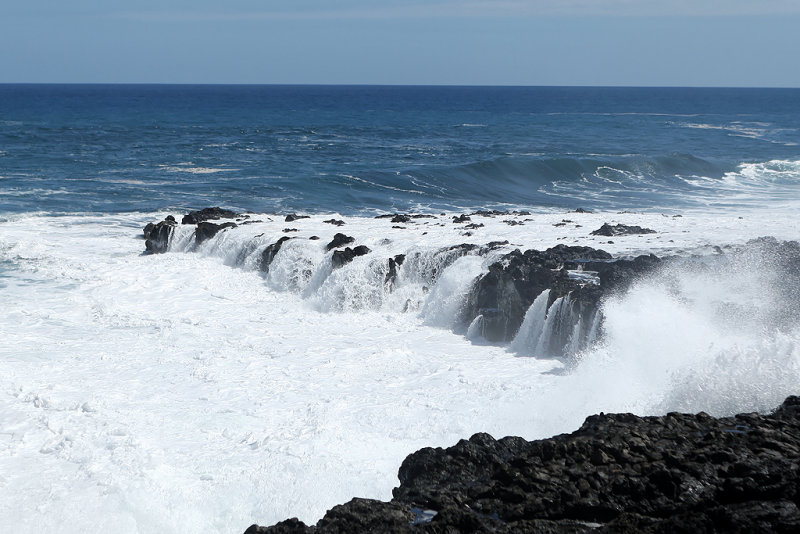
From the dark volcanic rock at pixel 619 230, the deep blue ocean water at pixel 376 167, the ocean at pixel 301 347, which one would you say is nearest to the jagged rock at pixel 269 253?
the ocean at pixel 301 347

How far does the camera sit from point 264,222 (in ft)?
92.7

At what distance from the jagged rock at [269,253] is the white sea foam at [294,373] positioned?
1.30 ft

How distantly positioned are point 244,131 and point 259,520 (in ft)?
207

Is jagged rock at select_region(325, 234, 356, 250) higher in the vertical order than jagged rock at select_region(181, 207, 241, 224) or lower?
higher

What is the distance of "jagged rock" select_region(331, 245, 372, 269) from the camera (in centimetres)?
2239

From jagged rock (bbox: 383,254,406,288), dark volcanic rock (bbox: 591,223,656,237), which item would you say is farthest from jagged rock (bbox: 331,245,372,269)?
dark volcanic rock (bbox: 591,223,656,237)

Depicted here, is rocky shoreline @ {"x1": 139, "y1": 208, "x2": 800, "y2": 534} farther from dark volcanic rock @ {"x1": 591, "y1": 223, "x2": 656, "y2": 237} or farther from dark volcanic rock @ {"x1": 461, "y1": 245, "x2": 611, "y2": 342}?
dark volcanic rock @ {"x1": 591, "y1": 223, "x2": 656, "y2": 237}

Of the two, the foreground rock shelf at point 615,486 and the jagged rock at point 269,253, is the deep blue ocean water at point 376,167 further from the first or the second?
the foreground rock shelf at point 615,486

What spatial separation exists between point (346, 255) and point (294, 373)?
6.50 m

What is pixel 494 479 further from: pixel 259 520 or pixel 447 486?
pixel 259 520

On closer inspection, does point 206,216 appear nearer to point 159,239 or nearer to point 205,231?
point 205,231

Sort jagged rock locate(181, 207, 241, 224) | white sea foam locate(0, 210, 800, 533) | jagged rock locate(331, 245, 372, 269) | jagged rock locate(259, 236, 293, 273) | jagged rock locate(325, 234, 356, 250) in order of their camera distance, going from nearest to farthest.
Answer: white sea foam locate(0, 210, 800, 533)
jagged rock locate(331, 245, 372, 269)
jagged rock locate(325, 234, 356, 250)
jagged rock locate(259, 236, 293, 273)
jagged rock locate(181, 207, 241, 224)

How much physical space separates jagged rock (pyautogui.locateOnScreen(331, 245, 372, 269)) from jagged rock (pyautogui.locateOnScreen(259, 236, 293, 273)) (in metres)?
2.65

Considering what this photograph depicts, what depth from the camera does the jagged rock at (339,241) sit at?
23.7 meters
